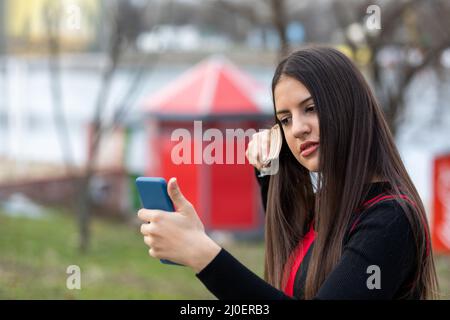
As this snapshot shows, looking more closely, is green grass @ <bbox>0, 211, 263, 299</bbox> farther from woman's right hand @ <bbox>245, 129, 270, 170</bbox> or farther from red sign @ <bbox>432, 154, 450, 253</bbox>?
woman's right hand @ <bbox>245, 129, 270, 170</bbox>

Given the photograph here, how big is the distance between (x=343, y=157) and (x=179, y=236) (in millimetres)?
413

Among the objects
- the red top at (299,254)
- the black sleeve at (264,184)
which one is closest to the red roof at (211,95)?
the black sleeve at (264,184)

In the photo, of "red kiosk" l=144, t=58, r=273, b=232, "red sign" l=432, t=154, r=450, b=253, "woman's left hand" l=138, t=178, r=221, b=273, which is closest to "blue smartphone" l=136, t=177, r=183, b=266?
"woman's left hand" l=138, t=178, r=221, b=273

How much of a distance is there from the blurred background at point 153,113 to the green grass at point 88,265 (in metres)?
0.02

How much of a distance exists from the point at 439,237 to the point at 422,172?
4.78 m

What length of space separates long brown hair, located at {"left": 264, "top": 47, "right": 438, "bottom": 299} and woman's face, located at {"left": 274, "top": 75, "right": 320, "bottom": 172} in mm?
21

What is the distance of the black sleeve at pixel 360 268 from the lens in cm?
140

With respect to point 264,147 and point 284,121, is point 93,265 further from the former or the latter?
point 284,121

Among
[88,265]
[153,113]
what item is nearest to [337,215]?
[88,265]

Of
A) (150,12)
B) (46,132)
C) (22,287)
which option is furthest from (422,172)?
(22,287)

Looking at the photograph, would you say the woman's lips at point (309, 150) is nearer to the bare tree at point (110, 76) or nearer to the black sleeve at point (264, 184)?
the black sleeve at point (264, 184)

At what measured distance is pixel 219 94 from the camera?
977 centimetres
